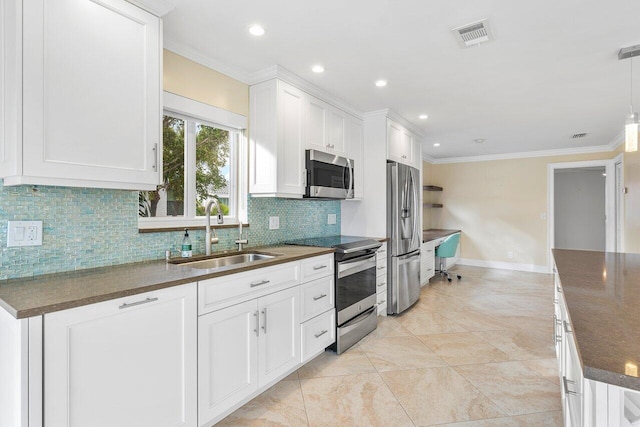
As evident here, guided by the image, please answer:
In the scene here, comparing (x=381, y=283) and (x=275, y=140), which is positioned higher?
(x=275, y=140)

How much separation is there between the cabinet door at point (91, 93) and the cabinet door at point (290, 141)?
3.40ft

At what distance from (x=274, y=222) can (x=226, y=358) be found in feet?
4.69

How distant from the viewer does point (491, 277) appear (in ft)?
18.7

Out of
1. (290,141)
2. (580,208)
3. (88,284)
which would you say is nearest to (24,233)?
(88,284)

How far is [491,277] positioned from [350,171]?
3825 millimetres

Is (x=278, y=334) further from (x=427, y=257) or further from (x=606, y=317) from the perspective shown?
(x=427, y=257)

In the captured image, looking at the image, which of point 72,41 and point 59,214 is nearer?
point 72,41

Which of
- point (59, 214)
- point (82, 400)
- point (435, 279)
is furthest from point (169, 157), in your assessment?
point (435, 279)

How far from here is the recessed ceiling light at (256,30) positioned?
6.71ft

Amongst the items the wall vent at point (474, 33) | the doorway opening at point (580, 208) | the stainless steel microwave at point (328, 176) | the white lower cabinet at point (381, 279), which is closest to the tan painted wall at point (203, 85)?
the stainless steel microwave at point (328, 176)

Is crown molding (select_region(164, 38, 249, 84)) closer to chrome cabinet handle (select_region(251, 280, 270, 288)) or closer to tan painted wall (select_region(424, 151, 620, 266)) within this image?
chrome cabinet handle (select_region(251, 280, 270, 288))

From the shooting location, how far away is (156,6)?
178cm

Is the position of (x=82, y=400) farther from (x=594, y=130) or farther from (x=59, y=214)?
(x=594, y=130)

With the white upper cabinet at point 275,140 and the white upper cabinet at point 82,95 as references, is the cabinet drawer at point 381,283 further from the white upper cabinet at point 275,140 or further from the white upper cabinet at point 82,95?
the white upper cabinet at point 82,95
